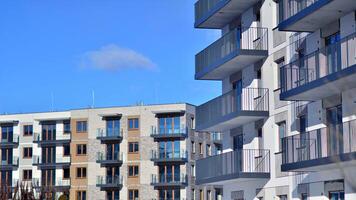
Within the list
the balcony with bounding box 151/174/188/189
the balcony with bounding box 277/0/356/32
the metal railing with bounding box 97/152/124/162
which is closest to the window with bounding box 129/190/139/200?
the balcony with bounding box 151/174/188/189

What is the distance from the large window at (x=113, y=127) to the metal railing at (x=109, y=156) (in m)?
2.47

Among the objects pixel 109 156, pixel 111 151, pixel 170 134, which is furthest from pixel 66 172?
pixel 170 134

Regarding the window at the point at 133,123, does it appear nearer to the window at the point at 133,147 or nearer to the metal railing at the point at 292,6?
the window at the point at 133,147

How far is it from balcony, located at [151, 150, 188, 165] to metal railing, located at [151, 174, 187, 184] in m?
1.61

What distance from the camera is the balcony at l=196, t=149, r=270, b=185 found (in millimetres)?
29125

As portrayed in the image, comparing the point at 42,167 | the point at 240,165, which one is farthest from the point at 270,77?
the point at 42,167

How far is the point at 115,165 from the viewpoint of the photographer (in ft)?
297

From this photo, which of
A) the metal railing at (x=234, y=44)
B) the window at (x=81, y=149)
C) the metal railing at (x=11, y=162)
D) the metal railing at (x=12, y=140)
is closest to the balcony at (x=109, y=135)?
the window at (x=81, y=149)

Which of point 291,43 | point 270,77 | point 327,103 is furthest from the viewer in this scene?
point 270,77

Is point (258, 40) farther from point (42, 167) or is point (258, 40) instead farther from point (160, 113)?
point (42, 167)

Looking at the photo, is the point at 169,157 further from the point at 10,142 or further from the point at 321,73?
the point at 321,73

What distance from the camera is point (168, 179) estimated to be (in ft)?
287

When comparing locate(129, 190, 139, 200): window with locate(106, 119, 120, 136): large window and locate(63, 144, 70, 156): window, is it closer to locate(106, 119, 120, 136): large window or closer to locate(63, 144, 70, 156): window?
locate(106, 119, 120, 136): large window

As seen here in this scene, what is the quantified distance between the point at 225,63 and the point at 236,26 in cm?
261
